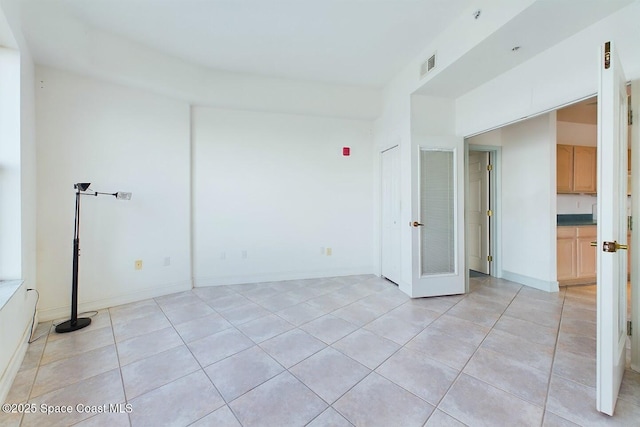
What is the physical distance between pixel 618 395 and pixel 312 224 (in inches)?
132

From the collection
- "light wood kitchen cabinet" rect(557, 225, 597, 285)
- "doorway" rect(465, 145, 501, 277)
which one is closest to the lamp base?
"doorway" rect(465, 145, 501, 277)

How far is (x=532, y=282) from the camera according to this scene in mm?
3662

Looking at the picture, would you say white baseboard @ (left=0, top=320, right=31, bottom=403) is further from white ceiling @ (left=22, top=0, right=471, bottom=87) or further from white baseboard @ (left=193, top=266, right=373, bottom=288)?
white ceiling @ (left=22, top=0, right=471, bottom=87)

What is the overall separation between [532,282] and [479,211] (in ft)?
4.29

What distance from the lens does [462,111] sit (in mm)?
3301

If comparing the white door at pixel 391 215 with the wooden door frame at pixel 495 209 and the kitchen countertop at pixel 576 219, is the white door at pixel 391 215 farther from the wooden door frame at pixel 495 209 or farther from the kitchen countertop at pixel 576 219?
the kitchen countertop at pixel 576 219

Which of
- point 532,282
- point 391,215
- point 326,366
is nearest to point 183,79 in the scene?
point 391,215

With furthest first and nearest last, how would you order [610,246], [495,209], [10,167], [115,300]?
[495,209]
[115,300]
[10,167]
[610,246]

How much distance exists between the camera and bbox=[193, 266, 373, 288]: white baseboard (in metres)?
3.73

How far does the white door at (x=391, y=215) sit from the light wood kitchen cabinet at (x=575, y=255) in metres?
2.22

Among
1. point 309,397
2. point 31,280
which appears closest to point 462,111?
point 309,397

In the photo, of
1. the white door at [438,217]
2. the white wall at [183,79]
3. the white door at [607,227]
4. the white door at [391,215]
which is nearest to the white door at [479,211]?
the white door at [438,217]

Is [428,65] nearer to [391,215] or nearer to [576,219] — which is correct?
[391,215]

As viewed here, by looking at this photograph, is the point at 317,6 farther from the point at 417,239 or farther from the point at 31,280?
the point at 31,280
